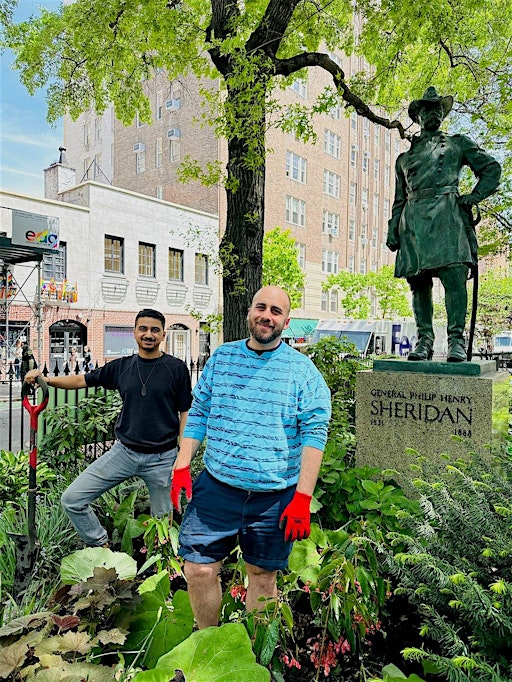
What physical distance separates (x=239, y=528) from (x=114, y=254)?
2470 centimetres

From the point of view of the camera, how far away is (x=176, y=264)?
95.2ft

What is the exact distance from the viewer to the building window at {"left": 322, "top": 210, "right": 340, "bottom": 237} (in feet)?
129

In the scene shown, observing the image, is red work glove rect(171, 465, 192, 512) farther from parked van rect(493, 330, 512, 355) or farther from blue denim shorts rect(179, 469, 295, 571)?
parked van rect(493, 330, 512, 355)

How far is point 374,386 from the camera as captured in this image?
4.86 m

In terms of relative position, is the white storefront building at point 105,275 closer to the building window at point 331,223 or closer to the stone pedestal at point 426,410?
the building window at point 331,223

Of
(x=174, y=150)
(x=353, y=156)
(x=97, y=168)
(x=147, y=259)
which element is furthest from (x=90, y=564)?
(x=353, y=156)

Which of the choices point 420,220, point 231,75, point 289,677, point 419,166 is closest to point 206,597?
point 289,677

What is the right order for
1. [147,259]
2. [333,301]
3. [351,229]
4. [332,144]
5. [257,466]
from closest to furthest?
[257,466] < [147,259] < [332,144] < [333,301] < [351,229]

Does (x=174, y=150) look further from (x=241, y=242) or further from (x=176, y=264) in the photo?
(x=241, y=242)

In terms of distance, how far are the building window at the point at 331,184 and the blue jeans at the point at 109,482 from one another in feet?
123

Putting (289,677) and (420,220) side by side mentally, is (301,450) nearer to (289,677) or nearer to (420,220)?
(289,677)

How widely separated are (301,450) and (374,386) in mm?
2266

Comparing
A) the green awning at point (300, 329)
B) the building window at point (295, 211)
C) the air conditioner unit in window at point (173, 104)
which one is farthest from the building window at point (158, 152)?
the green awning at point (300, 329)

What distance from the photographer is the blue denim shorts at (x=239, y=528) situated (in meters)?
2.66
